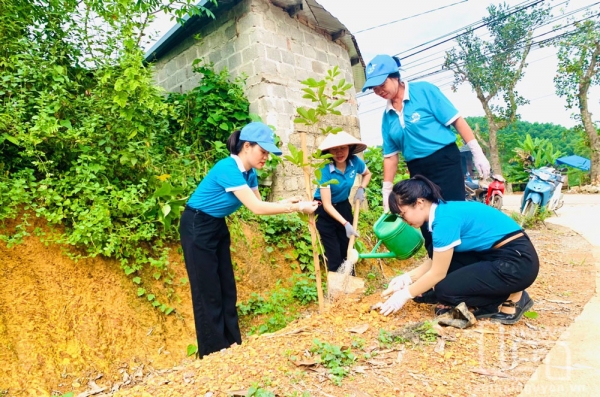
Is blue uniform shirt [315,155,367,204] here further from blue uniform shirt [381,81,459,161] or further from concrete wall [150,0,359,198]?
concrete wall [150,0,359,198]

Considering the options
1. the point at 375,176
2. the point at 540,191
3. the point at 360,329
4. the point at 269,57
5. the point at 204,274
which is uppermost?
the point at 269,57

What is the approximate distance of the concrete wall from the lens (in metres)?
4.78

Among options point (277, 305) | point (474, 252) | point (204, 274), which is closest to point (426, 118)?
point (474, 252)

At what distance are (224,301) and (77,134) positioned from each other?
1.78 metres

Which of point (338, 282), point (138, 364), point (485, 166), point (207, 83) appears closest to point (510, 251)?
point (485, 166)

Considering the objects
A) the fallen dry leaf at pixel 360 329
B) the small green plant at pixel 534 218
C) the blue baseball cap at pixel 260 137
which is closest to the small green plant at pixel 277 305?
the fallen dry leaf at pixel 360 329

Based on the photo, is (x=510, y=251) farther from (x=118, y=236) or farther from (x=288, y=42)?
(x=288, y=42)

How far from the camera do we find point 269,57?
487 centimetres

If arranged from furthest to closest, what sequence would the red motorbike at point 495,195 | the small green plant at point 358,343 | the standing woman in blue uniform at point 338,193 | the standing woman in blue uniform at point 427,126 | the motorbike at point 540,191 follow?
the red motorbike at point 495,195 → the motorbike at point 540,191 → the standing woman in blue uniform at point 338,193 → the standing woman in blue uniform at point 427,126 → the small green plant at point 358,343

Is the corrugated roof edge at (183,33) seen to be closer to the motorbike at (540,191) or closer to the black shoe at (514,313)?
the motorbike at (540,191)

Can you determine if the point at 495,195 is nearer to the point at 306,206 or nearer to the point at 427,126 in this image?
the point at 427,126

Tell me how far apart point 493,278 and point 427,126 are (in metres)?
1.12

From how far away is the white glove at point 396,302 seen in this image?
2.25 meters

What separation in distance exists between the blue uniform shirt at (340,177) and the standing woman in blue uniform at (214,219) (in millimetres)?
855
